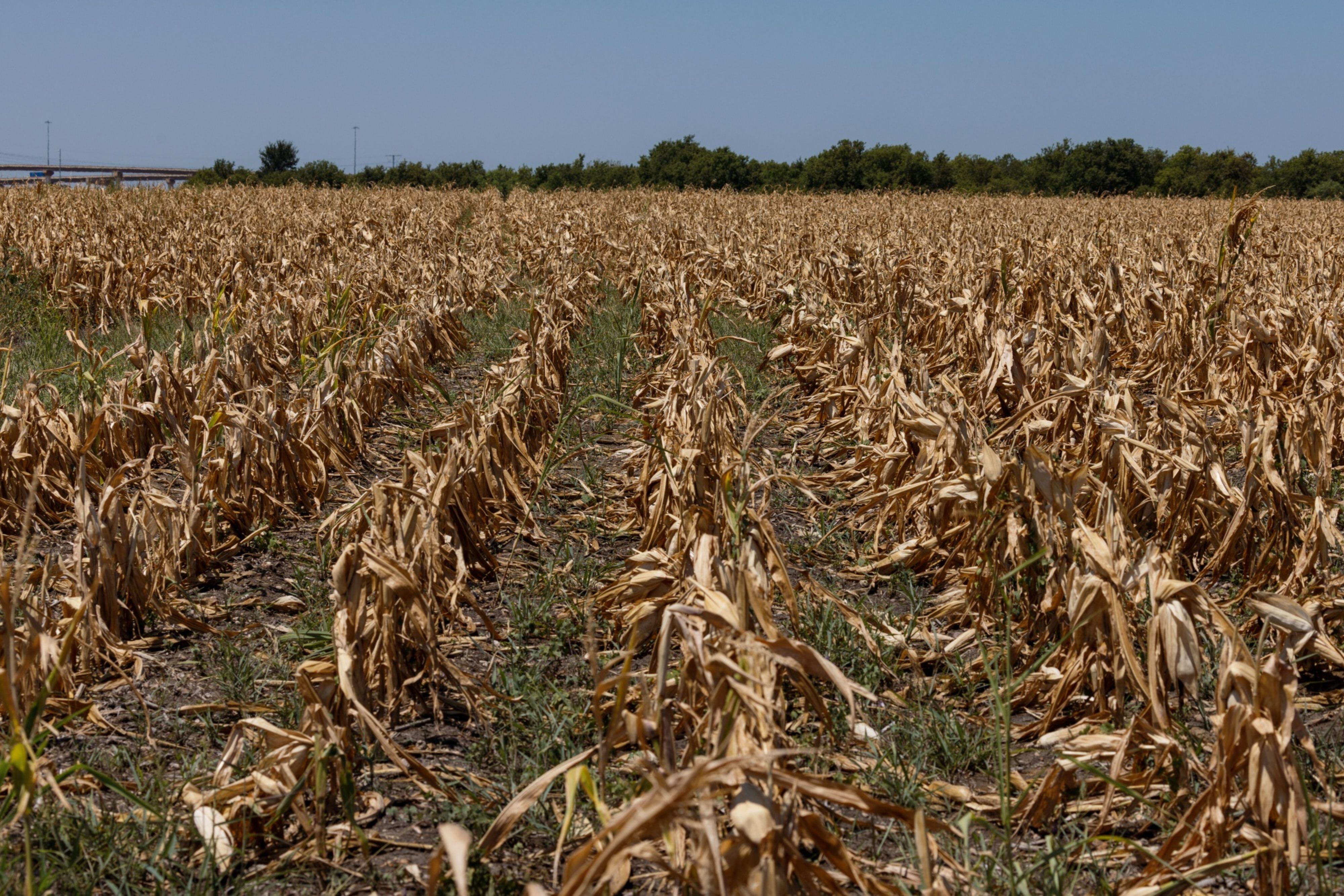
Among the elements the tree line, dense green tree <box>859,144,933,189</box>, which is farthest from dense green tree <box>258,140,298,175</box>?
dense green tree <box>859,144,933,189</box>

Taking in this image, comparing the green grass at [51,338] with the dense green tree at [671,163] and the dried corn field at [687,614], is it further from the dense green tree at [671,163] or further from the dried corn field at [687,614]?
the dense green tree at [671,163]

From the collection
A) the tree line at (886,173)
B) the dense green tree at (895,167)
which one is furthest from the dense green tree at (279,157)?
the dense green tree at (895,167)

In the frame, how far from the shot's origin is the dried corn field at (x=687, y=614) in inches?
84.5

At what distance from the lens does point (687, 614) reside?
1996 mm

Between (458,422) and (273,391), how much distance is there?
3.10 feet

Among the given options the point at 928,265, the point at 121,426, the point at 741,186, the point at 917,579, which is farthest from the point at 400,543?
the point at 741,186

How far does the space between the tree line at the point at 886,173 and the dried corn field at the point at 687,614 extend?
28533 millimetres

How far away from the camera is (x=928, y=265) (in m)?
10.9

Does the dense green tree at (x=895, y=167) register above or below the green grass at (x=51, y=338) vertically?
above

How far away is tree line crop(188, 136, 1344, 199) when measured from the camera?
125ft

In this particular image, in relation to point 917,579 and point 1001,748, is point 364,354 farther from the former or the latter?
point 1001,748

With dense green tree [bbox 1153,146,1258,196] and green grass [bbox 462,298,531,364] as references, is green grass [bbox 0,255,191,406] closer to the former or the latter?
green grass [bbox 462,298,531,364]

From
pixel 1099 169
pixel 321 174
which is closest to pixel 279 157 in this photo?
pixel 321 174

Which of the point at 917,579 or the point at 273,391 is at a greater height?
the point at 273,391
